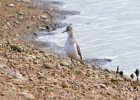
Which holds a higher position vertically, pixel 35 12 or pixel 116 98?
pixel 35 12

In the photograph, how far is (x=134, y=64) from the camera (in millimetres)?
16266

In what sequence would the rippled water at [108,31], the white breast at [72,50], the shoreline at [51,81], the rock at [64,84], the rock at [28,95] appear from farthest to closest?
the rippled water at [108,31]
the white breast at [72,50]
the rock at [64,84]
the shoreline at [51,81]
the rock at [28,95]

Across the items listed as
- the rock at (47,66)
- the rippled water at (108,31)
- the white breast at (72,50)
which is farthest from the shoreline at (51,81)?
the rippled water at (108,31)

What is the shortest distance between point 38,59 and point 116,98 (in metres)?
2.88

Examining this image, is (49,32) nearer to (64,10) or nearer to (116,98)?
(64,10)

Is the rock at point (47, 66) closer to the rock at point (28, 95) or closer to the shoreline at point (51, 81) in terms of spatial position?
the shoreline at point (51, 81)

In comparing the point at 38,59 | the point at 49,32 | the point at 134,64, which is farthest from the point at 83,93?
the point at 49,32

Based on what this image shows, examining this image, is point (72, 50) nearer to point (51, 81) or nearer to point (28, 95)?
point (51, 81)

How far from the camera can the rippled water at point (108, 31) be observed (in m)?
17.2

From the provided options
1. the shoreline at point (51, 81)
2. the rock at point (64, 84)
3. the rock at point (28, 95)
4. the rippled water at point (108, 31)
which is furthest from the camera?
the rippled water at point (108, 31)

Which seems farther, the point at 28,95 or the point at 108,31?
the point at 108,31

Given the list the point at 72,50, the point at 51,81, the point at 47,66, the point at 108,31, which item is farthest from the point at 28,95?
the point at 108,31

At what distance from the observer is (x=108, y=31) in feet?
67.3

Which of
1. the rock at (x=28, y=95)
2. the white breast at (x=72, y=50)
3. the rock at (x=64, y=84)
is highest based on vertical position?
the white breast at (x=72, y=50)
